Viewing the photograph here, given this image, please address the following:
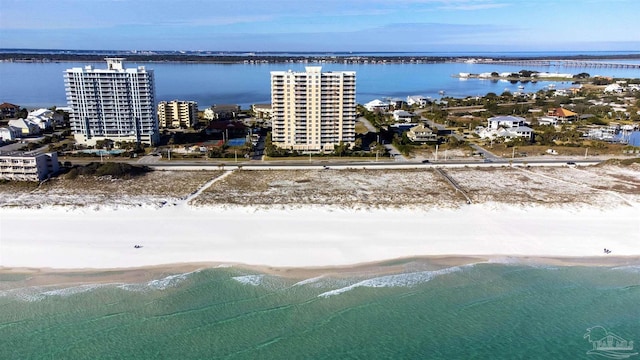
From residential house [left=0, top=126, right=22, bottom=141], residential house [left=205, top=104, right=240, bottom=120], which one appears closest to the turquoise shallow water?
residential house [left=0, top=126, right=22, bottom=141]

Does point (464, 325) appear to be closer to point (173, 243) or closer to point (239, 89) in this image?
point (173, 243)

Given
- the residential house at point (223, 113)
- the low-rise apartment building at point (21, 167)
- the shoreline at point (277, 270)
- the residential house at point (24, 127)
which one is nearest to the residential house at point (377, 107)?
the residential house at point (223, 113)

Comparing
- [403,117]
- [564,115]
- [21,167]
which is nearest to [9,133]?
[21,167]

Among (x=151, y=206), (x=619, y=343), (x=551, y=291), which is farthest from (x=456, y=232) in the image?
(x=151, y=206)

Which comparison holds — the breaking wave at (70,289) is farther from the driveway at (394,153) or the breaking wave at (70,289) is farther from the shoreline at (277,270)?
the driveway at (394,153)

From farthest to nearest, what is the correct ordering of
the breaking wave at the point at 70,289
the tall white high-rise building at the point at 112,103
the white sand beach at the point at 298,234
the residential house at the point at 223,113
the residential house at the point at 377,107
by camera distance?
the residential house at the point at 377,107, the residential house at the point at 223,113, the tall white high-rise building at the point at 112,103, the white sand beach at the point at 298,234, the breaking wave at the point at 70,289
